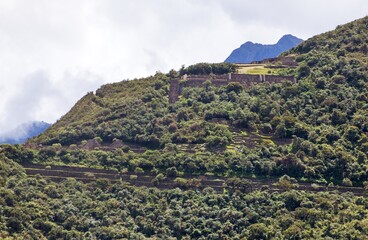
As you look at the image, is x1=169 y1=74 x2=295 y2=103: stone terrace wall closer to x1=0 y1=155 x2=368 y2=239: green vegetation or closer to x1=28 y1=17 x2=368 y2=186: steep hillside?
x1=28 y1=17 x2=368 y2=186: steep hillside

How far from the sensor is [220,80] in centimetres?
11656

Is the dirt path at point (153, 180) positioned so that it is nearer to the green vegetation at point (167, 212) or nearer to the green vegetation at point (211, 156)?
the green vegetation at point (211, 156)

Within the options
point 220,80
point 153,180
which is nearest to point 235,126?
point 220,80

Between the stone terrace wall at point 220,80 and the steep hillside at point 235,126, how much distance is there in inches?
48.9

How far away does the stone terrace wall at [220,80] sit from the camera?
4568 inches

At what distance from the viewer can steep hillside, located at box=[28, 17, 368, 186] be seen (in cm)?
9644

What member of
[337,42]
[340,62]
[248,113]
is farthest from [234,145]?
[337,42]

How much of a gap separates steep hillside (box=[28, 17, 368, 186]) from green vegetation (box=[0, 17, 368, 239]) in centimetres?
14

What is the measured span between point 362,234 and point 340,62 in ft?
124

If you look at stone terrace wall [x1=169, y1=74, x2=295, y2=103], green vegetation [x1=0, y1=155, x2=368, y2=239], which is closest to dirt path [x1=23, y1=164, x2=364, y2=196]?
green vegetation [x1=0, y1=155, x2=368, y2=239]

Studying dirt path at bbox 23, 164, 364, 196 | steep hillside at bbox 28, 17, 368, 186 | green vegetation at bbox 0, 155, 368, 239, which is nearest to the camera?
green vegetation at bbox 0, 155, 368, 239

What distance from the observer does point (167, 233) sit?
3371 inches

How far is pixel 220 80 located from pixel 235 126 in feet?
42.5

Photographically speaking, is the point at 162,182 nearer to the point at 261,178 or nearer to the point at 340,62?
the point at 261,178
